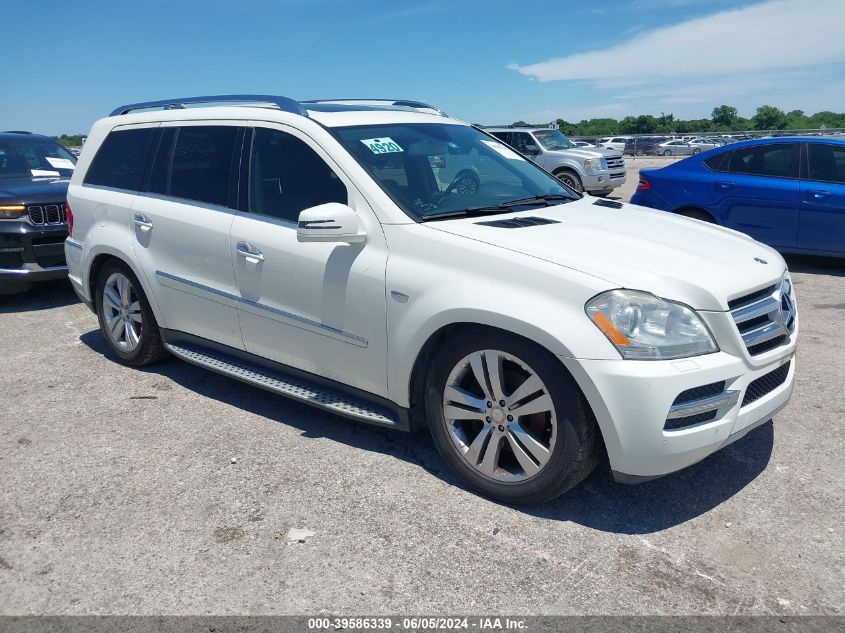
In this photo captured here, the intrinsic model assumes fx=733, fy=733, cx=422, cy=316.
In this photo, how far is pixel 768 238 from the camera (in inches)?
320

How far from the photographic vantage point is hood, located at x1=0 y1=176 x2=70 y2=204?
7.46m

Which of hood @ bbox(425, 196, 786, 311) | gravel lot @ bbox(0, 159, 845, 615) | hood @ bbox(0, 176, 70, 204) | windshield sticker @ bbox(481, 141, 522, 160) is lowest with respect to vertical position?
gravel lot @ bbox(0, 159, 845, 615)

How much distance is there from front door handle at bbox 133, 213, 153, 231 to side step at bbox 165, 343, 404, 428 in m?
0.80

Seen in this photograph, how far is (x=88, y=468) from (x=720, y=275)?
3342 millimetres

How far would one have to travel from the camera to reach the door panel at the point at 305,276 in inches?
146

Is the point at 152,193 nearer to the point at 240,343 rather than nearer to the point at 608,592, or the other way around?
the point at 240,343

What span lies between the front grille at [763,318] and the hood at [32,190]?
688 cm

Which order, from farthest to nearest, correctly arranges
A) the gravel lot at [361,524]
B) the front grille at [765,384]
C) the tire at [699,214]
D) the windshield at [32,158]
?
1. the windshield at [32,158]
2. the tire at [699,214]
3. the front grille at [765,384]
4. the gravel lot at [361,524]

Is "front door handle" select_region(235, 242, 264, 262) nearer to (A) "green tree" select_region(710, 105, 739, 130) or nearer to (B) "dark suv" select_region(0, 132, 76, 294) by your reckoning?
(B) "dark suv" select_region(0, 132, 76, 294)

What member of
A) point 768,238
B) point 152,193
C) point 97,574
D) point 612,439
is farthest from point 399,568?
point 768,238

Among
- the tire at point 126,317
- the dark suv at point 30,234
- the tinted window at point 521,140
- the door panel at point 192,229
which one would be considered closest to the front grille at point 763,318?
the door panel at point 192,229

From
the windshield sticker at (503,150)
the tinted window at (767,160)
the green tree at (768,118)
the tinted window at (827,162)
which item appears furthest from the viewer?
the green tree at (768,118)

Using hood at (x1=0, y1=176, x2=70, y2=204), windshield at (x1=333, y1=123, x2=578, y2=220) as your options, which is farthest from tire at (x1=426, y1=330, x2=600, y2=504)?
hood at (x1=0, y1=176, x2=70, y2=204)

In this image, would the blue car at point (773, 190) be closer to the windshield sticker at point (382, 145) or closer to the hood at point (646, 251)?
the hood at point (646, 251)
